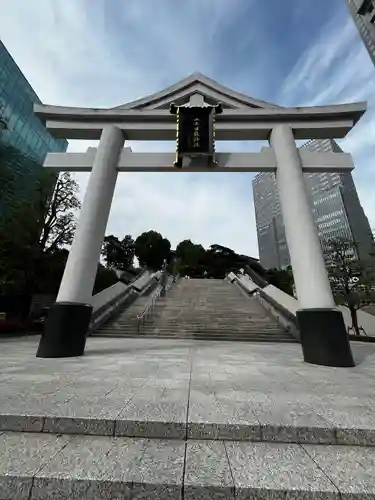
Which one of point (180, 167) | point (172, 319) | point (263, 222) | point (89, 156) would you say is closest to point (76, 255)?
point (89, 156)

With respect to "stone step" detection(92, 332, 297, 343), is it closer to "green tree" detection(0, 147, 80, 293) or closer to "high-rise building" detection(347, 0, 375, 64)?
"green tree" detection(0, 147, 80, 293)

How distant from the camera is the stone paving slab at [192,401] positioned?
2.08 meters

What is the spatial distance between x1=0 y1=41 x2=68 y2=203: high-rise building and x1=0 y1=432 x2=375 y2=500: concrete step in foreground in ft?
83.8

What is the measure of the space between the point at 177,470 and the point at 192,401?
3.13 feet

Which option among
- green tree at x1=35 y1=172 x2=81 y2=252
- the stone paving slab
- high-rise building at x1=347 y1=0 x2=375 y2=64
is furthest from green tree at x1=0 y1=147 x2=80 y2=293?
high-rise building at x1=347 y1=0 x2=375 y2=64

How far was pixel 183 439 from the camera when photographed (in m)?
2.07

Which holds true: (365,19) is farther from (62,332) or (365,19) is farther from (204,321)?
(62,332)

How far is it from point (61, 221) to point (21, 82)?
22.3m

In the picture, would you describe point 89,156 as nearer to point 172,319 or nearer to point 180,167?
point 180,167

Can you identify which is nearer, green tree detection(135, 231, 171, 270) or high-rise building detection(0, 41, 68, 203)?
high-rise building detection(0, 41, 68, 203)

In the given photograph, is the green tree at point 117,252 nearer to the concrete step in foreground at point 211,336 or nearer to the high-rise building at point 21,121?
the high-rise building at point 21,121

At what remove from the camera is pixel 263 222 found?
59938 mm

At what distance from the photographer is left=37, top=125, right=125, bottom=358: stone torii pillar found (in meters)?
5.20

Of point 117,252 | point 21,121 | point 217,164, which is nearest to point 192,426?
point 217,164
